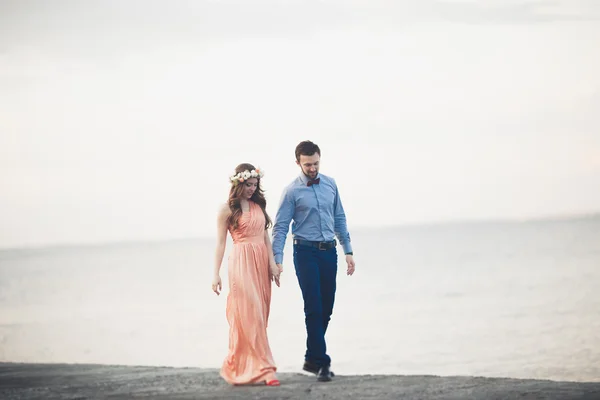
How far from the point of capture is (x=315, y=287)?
7398mm

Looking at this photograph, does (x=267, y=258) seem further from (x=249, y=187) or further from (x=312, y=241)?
(x=249, y=187)

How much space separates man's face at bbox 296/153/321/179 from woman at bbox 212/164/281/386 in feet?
1.23

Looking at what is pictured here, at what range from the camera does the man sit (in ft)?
24.3

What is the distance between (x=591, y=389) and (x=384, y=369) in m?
10.4

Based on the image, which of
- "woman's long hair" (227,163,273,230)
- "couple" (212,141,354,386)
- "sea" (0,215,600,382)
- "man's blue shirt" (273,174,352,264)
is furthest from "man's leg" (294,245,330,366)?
"sea" (0,215,600,382)

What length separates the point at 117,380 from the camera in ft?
25.5

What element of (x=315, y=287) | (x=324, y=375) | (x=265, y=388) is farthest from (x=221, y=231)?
(x=324, y=375)

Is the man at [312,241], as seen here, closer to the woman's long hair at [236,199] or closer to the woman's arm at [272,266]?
the woman's arm at [272,266]

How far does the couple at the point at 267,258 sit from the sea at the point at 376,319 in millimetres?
8262

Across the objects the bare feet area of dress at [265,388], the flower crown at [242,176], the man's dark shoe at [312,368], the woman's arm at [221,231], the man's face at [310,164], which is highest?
the man's face at [310,164]

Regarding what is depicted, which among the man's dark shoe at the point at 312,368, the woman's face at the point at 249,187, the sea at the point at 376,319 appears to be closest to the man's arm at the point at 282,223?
the woman's face at the point at 249,187

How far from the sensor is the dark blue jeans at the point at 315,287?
7391 millimetres

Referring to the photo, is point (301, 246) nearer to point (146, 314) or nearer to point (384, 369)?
point (384, 369)

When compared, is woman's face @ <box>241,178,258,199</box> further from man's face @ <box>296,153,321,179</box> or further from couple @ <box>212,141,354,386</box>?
man's face @ <box>296,153,321,179</box>
